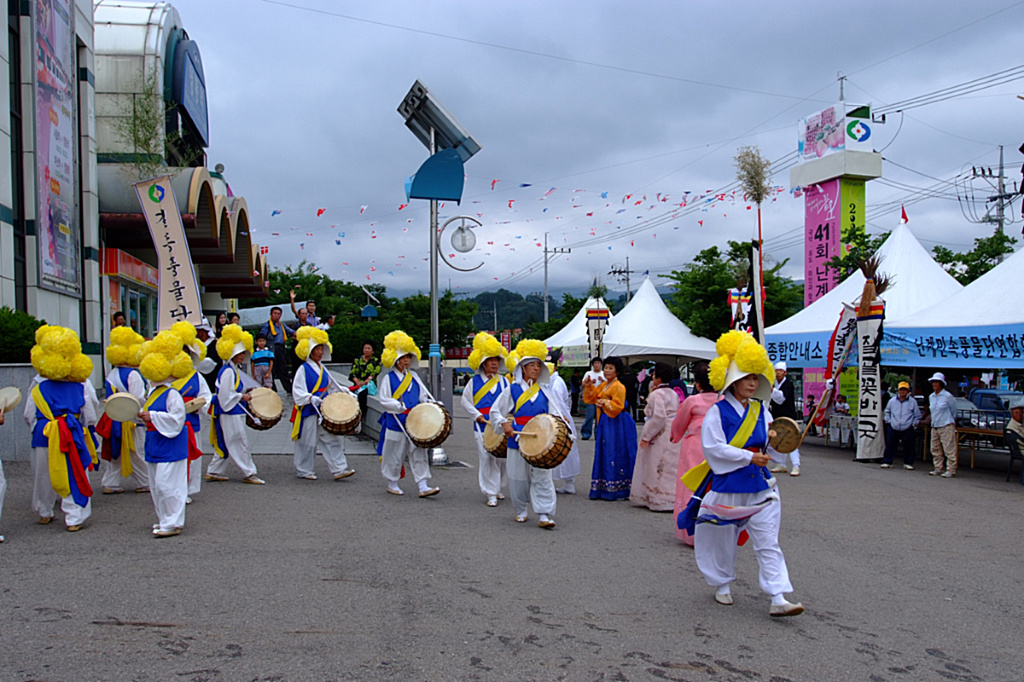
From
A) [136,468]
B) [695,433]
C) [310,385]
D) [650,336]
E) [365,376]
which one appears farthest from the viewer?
[650,336]

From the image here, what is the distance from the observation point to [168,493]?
6.57 meters

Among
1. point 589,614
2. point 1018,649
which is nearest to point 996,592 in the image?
point 1018,649

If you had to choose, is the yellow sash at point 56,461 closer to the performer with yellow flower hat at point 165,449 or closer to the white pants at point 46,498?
the white pants at point 46,498

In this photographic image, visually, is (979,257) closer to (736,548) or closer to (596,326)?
(596,326)

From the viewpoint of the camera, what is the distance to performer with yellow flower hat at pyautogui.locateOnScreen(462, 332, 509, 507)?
8.76 m

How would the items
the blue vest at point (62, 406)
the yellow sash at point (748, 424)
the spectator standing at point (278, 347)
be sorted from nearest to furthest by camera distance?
the yellow sash at point (748, 424), the blue vest at point (62, 406), the spectator standing at point (278, 347)

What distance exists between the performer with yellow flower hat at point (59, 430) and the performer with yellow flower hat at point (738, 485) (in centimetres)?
505

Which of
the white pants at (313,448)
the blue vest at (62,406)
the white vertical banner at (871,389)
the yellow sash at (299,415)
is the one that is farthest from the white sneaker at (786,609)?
the white vertical banner at (871,389)

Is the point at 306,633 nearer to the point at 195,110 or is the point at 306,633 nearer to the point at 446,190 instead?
the point at 446,190

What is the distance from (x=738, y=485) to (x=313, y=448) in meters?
6.48

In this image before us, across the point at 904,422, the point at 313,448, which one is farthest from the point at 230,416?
the point at 904,422

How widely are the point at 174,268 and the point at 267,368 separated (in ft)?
7.52

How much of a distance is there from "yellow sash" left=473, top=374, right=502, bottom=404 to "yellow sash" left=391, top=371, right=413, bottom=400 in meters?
0.76

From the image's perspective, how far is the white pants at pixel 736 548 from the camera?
15.7ft
